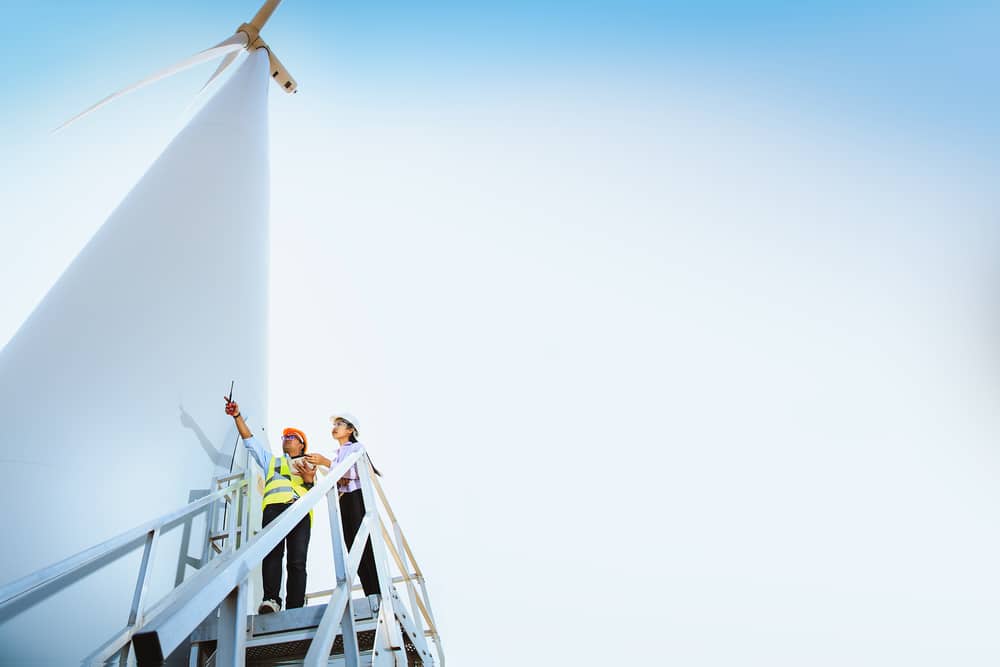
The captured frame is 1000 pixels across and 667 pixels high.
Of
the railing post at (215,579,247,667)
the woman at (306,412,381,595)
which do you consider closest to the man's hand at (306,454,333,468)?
the woman at (306,412,381,595)

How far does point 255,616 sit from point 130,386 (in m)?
1.80

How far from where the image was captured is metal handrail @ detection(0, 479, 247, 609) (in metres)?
2.52

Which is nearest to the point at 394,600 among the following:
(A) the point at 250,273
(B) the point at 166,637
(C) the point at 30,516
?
(C) the point at 30,516

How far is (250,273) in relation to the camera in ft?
22.0

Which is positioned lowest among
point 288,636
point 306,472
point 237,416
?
point 288,636

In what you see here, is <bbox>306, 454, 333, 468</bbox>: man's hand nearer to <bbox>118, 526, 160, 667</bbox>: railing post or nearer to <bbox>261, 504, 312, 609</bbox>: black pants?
<bbox>261, 504, 312, 609</bbox>: black pants

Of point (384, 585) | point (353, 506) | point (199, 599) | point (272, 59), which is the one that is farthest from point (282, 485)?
point (272, 59)

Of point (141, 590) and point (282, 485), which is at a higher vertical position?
point (282, 485)

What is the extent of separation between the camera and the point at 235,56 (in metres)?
9.96

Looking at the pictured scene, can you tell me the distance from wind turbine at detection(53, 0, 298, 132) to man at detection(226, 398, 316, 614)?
514 centimetres

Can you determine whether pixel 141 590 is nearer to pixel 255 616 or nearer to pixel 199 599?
pixel 255 616

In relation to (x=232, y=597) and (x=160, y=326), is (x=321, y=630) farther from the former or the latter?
(x=160, y=326)

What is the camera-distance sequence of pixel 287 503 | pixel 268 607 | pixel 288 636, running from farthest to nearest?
pixel 287 503 < pixel 268 607 < pixel 288 636

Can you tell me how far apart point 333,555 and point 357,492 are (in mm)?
1492
